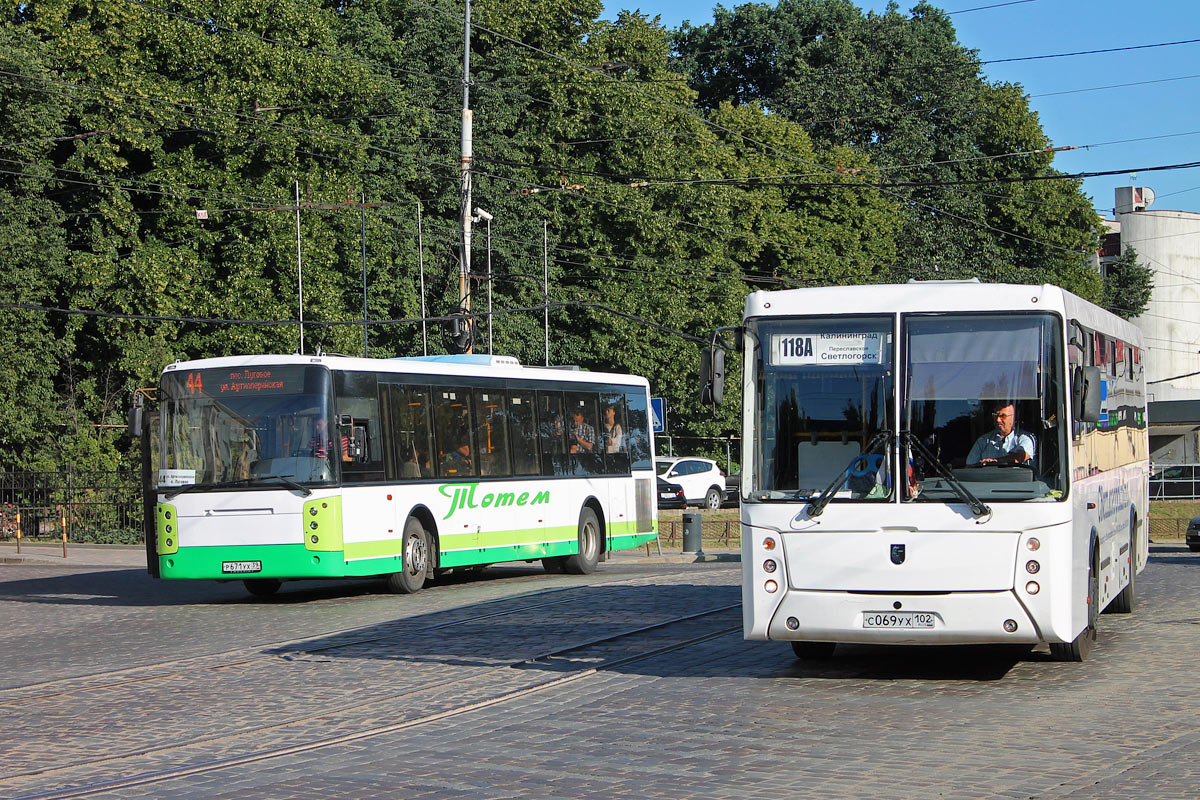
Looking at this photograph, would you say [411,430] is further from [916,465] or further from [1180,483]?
[1180,483]

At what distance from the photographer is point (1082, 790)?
319 inches

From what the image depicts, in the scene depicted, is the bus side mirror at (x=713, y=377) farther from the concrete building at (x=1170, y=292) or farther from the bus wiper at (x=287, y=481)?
the concrete building at (x=1170, y=292)

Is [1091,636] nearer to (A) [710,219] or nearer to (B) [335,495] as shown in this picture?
(B) [335,495]

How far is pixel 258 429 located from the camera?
20562 mm

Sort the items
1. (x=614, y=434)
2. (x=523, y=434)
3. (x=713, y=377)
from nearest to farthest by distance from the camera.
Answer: (x=713, y=377)
(x=523, y=434)
(x=614, y=434)

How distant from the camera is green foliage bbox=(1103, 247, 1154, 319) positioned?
265 ft

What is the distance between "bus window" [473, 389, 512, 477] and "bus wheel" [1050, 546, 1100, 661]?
11662 millimetres

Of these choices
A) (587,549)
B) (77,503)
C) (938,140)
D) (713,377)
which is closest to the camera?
(713,377)

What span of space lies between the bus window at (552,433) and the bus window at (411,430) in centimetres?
306

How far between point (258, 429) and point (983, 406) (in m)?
11.3

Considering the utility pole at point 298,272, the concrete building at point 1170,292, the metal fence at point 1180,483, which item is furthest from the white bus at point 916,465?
the concrete building at point 1170,292

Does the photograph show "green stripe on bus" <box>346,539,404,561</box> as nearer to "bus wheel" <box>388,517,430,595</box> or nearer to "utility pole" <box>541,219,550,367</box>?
"bus wheel" <box>388,517,430,595</box>

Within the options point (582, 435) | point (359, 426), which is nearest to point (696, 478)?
point (582, 435)

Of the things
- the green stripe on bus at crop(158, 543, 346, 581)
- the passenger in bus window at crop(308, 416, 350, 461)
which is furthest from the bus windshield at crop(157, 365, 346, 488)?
the green stripe on bus at crop(158, 543, 346, 581)
